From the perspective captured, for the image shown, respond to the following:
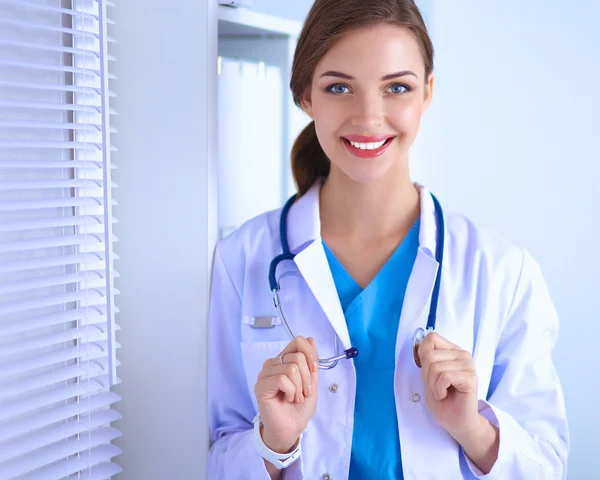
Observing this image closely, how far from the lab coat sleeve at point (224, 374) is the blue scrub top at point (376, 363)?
0.67 feet

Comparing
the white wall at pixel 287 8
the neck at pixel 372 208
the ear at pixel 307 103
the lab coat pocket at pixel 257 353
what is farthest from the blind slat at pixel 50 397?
the white wall at pixel 287 8

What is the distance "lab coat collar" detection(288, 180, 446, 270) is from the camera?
1214 millimetres

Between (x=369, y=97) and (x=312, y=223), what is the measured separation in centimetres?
26

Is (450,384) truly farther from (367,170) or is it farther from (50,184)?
(50,184)

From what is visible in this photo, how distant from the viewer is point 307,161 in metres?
1.38

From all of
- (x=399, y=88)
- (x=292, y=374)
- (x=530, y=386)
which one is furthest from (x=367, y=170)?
→ (x=530, y=386)

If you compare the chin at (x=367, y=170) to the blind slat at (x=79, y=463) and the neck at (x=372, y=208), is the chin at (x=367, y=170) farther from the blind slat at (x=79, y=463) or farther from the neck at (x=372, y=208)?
the blind slat at (x=79, y=463)

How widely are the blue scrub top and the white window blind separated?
1.33 ft

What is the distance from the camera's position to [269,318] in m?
1.21

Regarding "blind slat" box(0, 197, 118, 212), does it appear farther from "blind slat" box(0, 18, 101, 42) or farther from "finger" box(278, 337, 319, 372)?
"finger" box(278, 337, 319, 372)

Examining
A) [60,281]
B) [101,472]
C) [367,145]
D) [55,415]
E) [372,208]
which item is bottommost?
[101,472]

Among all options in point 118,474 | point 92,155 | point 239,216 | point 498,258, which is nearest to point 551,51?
point 498,258

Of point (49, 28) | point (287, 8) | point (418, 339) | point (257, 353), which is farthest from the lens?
point (287, 8)

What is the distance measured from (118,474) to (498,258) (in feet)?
2.59
